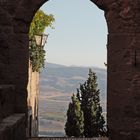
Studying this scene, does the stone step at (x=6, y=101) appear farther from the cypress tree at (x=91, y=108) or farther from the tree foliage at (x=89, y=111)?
the cypress tree at (x=91, y=108)

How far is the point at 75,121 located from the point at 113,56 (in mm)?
14848

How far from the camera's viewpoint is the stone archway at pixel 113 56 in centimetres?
856

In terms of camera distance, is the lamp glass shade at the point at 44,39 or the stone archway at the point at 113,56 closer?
the stone archway at the point at 113,56

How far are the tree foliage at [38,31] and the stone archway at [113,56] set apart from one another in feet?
35.1

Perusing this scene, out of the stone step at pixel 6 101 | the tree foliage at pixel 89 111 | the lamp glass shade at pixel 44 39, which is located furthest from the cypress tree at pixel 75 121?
the stone step at pixel 6 101

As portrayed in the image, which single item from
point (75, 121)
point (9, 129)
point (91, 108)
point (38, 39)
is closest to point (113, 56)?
point (9, 129)

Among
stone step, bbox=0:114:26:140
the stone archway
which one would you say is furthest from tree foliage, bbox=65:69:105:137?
stone step, bbox=0:114:26:140

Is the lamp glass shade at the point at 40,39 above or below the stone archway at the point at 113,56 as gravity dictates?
above

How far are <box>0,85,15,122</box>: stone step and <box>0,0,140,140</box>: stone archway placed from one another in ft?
1.45

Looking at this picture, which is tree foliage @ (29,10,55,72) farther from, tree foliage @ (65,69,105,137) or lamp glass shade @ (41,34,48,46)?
tree foliage @ (65,69,105,137)

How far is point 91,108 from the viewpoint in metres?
23.9

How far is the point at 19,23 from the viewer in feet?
29.9

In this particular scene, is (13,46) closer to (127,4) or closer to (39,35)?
(127,4)

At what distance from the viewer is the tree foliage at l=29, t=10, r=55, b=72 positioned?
2008 cm
